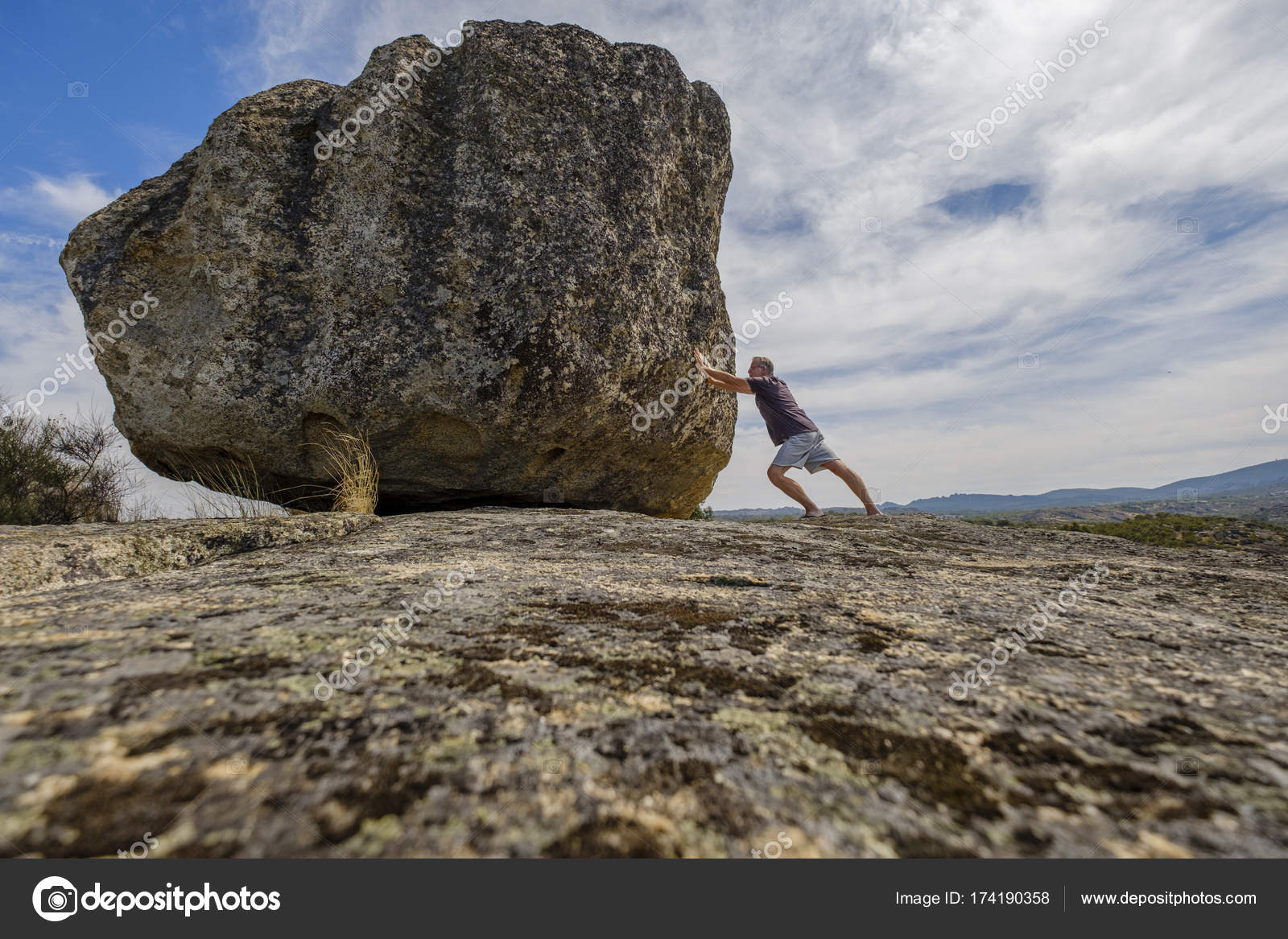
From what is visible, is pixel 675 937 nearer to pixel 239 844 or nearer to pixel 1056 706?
pixel 239 844

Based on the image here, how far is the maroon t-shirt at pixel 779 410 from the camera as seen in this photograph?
23.4 ft

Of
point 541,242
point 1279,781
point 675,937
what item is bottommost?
point 675,937

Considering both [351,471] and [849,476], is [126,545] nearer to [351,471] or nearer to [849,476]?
[351,471]

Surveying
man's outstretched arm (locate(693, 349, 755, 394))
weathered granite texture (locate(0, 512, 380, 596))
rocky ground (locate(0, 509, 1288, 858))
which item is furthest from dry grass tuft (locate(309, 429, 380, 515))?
man's outstretched arm (locate(693, 349, 755, 394))

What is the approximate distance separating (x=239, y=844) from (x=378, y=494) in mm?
5572

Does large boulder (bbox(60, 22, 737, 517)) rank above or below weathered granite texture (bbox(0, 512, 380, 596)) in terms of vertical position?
above

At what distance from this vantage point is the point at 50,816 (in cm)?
77

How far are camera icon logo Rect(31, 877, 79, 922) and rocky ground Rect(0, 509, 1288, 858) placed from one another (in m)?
0.07

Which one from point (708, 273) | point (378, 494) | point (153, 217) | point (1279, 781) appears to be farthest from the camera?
point (708, 273)

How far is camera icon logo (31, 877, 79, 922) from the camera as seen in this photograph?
77 cm

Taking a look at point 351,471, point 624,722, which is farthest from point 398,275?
point 624,722

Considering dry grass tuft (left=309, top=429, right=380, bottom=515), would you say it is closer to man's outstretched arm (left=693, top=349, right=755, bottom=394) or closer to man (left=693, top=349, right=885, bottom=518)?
man's outstretched arm (left=693, top=349, right=755, bottom=394)

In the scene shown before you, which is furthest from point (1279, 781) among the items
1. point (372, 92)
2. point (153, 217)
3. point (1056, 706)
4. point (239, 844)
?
point (153, 217)

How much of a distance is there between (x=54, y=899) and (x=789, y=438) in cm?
687
